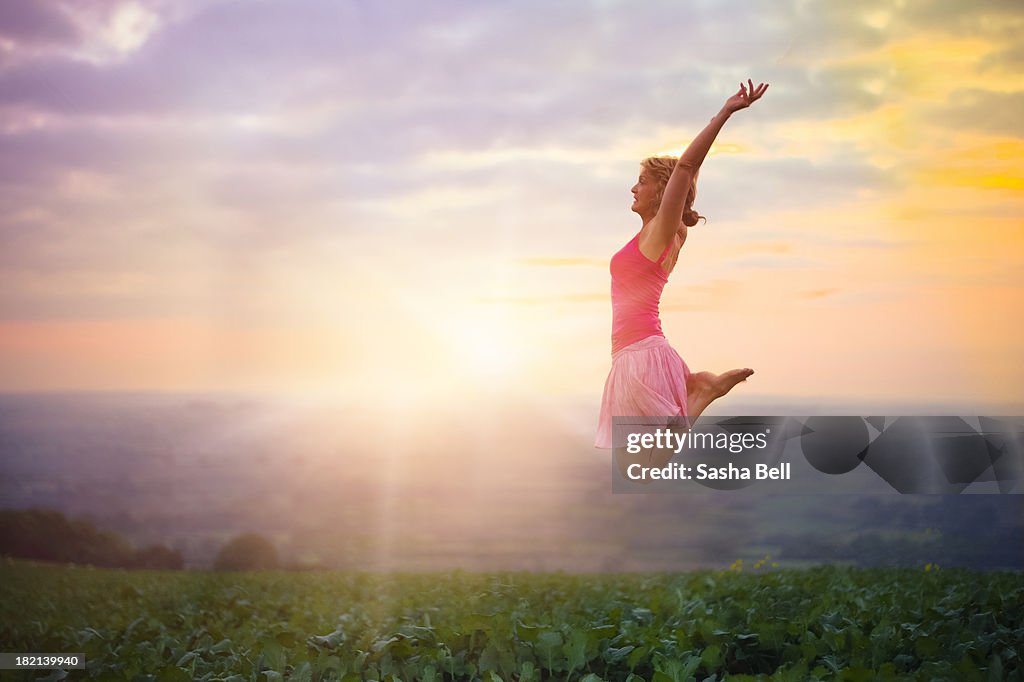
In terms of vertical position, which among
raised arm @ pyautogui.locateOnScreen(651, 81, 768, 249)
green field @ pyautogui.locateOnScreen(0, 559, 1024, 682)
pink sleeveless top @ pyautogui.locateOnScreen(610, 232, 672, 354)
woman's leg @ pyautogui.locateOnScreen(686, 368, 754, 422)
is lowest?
green field @ pyautogui.locateOnScreen(0, 559, 1024, 682)

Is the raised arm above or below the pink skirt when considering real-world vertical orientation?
above

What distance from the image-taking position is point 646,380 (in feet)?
17.1

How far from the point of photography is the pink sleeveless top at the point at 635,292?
17.0 feet

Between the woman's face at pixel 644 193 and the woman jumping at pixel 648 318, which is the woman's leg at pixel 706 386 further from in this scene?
the woman's face at pixel 644 193

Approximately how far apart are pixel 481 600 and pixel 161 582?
→ 13.9ft

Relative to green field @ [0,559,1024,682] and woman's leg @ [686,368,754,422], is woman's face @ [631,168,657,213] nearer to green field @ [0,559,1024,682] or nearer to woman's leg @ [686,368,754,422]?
woman's leg @ [686,368,754,422]

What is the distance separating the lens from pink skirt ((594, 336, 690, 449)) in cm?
523

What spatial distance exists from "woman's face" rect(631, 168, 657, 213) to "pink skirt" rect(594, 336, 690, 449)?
30.8 inches

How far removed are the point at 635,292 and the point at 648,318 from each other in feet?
0.59

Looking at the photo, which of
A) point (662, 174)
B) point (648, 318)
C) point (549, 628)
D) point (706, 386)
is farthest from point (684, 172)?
point (549, 628)

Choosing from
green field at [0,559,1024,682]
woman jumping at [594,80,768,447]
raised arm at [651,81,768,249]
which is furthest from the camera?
woman jumping at [594,80,768,447]

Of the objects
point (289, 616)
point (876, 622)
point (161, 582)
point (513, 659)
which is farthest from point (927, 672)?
point (161, 582)

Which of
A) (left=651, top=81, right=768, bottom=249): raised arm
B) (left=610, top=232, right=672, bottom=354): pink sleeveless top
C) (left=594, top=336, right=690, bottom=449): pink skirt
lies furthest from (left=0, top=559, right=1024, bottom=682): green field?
(left=651, top=81, right=768, bottom=249): raised arm

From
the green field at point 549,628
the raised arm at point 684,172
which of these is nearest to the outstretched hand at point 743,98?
the raised arm at point 684,172
